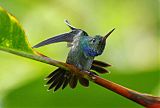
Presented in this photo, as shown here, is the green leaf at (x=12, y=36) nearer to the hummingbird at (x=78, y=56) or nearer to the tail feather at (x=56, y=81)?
the hummingbird at (x=78, y=56)

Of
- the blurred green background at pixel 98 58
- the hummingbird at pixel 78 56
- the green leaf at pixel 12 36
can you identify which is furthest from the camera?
the blurred green background at pixel 98 58

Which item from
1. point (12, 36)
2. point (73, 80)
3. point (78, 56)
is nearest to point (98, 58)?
point (78, 56)

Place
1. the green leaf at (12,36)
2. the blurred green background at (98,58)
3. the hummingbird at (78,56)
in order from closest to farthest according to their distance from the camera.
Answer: the green leaf at (12,36)
the hummingbird at (78,56)
the blurred green background at (98,58)

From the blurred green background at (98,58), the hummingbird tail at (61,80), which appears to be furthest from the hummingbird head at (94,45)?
the blurred green background at (98,58)

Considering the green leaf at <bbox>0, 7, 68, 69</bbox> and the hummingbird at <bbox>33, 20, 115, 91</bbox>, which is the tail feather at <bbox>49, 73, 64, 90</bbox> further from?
the green leaf at <bbox>0, 7, 68, 69</bbox>


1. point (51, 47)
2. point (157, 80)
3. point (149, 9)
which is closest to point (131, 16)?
point (149, 9)
